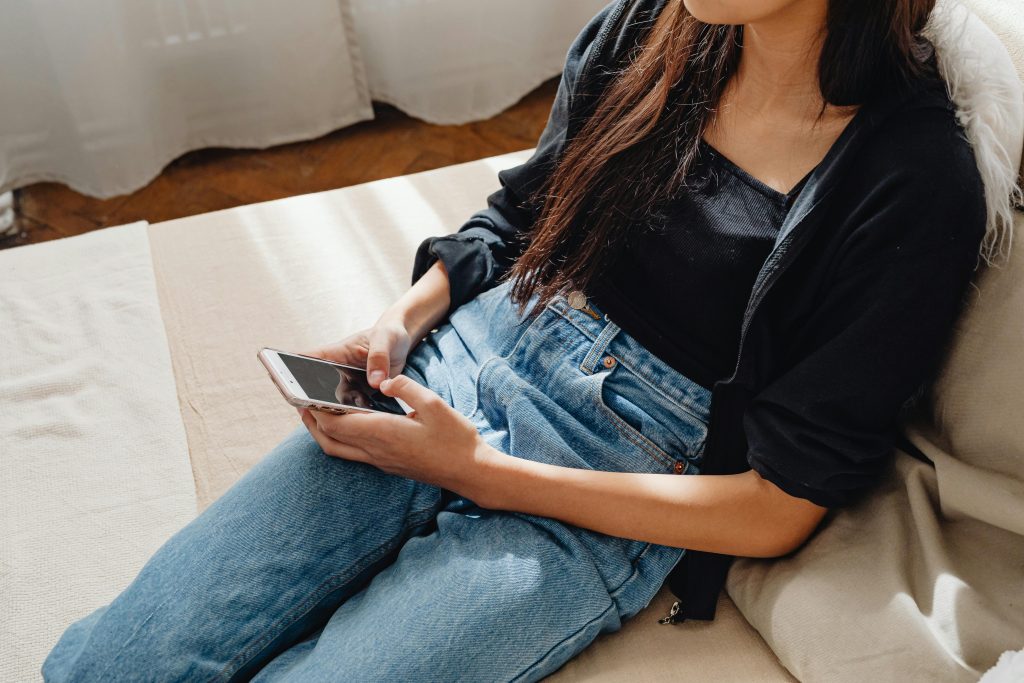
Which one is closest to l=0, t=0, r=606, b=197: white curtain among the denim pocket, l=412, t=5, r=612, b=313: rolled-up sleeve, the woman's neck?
l=412, t=5, r=612, b=313: rolled-up sleeve

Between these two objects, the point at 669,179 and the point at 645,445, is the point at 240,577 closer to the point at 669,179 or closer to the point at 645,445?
the point at 645,445

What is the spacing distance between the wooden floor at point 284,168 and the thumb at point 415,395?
1449 millimetres

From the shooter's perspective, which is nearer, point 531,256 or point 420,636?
point 420,636

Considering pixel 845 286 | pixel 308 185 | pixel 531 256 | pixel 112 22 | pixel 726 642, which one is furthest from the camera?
pixel 308 185

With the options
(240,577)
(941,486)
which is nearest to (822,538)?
(941,486)

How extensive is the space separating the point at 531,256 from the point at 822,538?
0.41m

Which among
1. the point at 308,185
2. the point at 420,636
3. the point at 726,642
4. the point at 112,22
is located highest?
the point at 112,22

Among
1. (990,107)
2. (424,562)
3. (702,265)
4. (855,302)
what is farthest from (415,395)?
(990,107)

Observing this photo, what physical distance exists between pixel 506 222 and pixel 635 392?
0.31 metres

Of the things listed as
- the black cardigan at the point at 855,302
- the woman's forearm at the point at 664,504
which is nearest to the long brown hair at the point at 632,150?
the black cardigan at the point at 855,302

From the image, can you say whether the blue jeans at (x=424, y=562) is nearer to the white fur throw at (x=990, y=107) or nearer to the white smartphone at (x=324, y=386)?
the white smartphone at (x=324, y=386)

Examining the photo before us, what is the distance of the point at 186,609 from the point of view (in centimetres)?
80

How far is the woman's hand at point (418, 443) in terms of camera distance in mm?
857

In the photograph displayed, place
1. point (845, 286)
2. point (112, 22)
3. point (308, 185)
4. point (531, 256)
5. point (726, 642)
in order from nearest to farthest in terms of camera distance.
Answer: point (845, 286) → point (726, 642) → point (531, 256) → point (112, 22) → point (308, 185)
